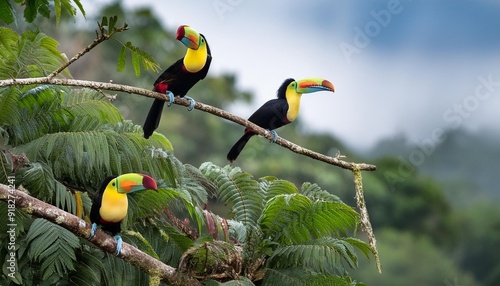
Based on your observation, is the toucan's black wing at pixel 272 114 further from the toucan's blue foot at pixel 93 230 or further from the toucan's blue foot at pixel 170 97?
the toucan's blue foot at pixel 93 230

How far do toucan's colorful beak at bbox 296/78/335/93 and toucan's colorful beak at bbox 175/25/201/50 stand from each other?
1162mm

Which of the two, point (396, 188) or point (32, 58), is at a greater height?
point (396, 188)

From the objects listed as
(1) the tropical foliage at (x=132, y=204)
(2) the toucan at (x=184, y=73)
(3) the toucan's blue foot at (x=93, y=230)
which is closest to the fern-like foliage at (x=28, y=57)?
(1) the tropical foliage at (x=132, y=204)

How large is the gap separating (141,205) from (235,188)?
930mm

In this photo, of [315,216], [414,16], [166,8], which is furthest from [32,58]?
[414,16]

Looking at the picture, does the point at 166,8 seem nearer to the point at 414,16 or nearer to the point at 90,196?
the point at 414,16

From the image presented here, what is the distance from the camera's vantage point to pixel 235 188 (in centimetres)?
737

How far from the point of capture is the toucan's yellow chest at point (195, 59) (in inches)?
240

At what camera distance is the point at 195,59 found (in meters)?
6.10

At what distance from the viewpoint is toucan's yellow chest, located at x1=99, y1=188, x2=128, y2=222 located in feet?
18.3

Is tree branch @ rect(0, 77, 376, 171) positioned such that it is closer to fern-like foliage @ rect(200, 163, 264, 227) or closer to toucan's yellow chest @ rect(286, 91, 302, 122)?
toucan's yellow chest @ rect(286, 91, 302, 122)

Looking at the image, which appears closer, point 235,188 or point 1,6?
point 1,6

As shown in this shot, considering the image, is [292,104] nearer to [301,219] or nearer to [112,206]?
[301,219]

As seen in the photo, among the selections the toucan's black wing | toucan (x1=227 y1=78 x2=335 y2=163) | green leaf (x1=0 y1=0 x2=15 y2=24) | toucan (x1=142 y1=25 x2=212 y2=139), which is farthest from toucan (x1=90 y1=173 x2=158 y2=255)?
the toucan's black wing
